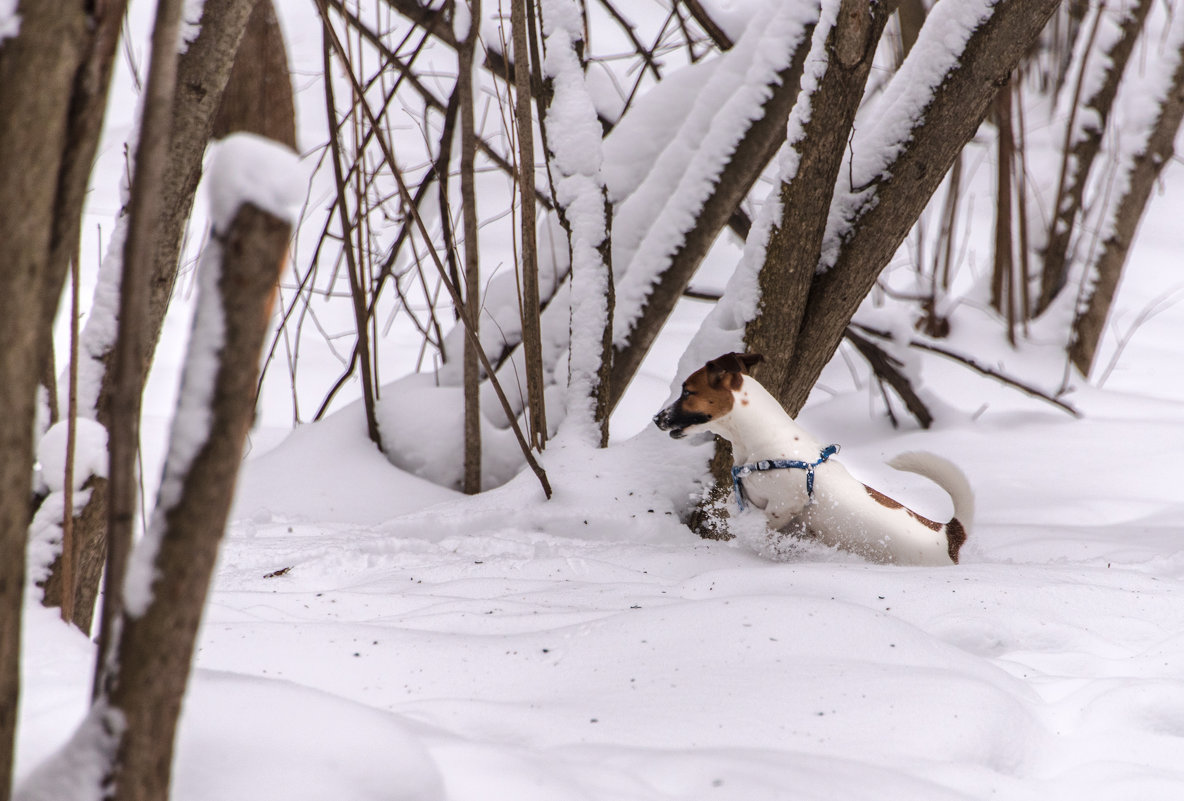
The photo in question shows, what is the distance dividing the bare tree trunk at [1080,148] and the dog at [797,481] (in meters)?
3.34

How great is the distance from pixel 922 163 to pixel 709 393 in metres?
0.73

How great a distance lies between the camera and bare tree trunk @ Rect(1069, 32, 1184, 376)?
4.33m

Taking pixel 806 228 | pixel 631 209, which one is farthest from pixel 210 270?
pixel 631 209

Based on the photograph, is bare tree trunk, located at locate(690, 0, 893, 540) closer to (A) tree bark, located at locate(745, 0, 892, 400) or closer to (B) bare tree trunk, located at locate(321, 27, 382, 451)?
(A) tree bark, located at locate(745, 0, 892, 400)

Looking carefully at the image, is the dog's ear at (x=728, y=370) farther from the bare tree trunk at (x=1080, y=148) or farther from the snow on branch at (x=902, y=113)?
the bare tree trunk at (x=1080, y=148)

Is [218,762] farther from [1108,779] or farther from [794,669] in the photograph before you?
[1108,779]

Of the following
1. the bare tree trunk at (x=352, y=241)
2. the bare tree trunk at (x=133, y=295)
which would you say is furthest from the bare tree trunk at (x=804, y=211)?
the bare tree trunk at (x=133, y=295)

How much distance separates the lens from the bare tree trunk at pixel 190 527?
0.54 m

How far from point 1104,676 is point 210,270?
1263mm

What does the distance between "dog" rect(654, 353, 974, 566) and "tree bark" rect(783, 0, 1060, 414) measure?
1.18ft

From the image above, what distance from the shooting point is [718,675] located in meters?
1.15

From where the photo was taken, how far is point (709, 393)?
203 centimetres

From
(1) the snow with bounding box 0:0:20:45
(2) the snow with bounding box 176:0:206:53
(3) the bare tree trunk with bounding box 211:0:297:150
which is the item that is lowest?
(1) the snow with bounding box 0:0:20:45

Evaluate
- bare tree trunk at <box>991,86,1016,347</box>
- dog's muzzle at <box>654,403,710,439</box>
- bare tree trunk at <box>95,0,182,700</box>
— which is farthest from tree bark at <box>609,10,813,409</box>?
bare tree trunk at <box>95,0,182,700</box>
